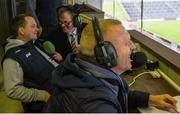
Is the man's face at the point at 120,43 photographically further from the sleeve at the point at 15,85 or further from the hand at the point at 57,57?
the hand at the point at 57,57

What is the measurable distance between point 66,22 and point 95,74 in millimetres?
1915

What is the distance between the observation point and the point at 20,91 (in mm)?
1910

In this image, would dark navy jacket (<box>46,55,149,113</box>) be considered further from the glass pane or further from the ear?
the glass pane

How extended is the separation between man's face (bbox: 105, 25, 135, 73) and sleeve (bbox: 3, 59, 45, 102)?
0.89m

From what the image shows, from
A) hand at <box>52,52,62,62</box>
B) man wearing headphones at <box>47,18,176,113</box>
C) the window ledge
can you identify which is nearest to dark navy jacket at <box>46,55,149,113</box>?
man wearing headphones at <box>47,18,176,113</box>

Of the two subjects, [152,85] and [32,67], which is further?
[32,67]

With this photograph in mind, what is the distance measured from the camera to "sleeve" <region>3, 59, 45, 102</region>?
191cm

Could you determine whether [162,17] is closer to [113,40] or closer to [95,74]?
[113,40]

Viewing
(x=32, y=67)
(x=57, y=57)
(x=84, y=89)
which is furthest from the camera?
(x=57, y=57)

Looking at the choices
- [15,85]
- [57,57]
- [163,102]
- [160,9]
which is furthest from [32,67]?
[160,9]

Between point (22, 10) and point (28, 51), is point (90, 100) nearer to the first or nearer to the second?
point (28, 51)

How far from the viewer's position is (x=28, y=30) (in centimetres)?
226

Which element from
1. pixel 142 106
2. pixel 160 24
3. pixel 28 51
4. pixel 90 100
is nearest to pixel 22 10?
pixel 160 24

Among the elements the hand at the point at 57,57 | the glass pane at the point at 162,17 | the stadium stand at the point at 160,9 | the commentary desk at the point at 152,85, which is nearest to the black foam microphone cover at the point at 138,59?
the commentary desk at the point at 152,85
